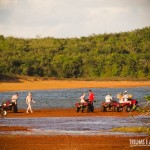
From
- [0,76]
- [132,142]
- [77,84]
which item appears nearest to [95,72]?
[77,84]

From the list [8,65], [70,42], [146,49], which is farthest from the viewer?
[70,42]

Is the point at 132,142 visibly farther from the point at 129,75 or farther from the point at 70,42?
the point at 70,42

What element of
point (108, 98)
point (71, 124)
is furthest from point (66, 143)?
point (108, 98)

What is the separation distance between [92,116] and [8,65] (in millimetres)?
46727

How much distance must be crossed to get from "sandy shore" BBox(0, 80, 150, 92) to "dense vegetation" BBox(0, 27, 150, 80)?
14.7 ft

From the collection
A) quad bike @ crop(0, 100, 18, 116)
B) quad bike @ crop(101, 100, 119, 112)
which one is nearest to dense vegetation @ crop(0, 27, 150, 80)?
quad bike @ crop(0, 100, 18, 116)

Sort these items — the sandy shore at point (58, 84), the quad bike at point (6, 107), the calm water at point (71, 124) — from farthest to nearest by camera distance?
the sandy shore at point (58, 84), the quad bike at point (6, 107), the calm water at point (71, 124)

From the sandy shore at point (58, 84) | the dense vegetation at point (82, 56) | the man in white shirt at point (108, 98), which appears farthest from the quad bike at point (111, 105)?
the dense vegetation at point (82, 56)

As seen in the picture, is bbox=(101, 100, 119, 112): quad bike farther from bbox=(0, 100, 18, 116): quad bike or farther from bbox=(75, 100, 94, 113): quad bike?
bbox=(0, 100, 18, 116): quad bike

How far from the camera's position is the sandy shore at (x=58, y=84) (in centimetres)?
6519

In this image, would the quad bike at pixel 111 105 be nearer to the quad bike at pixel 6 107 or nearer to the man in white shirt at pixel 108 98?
the man in white shirt at pixel 108 98

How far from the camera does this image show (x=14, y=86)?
214ft

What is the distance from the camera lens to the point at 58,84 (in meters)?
69.4

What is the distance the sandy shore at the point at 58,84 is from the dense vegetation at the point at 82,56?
14.7 ft
